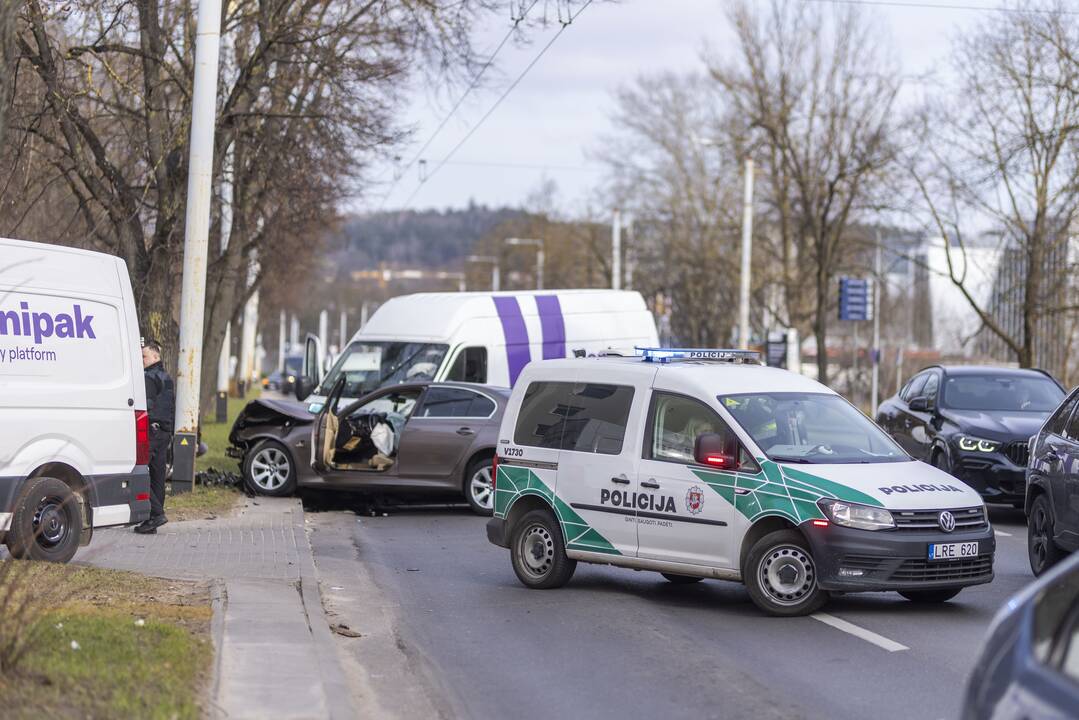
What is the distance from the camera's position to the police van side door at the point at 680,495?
9.93 metres

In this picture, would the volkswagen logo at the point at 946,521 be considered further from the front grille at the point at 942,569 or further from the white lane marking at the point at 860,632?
the white lane marking at the point at 860,632

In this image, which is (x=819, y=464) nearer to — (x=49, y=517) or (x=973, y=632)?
(x=973, y=632)

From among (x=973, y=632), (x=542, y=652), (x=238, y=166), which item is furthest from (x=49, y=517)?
(x=238, y=166)

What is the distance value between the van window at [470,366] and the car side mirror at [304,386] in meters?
2.57

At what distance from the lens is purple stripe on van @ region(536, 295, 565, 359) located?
2380 centimetres

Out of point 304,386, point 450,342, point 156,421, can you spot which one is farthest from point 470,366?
point 156,421

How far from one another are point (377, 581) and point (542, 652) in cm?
344

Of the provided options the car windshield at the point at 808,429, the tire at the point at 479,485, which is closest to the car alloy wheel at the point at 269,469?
the tire at the point at 479,485

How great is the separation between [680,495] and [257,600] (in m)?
2.99

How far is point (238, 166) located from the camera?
25.3 m

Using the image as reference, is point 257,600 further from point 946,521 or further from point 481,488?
point 481,488

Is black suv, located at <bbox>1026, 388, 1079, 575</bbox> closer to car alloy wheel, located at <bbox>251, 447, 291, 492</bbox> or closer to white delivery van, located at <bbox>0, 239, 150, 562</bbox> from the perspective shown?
white delivery van, located at <bbox>0, 239, 150, 562</bbox>

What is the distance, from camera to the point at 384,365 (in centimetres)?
2209

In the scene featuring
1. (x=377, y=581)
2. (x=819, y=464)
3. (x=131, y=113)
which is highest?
(x=131, y=113)
